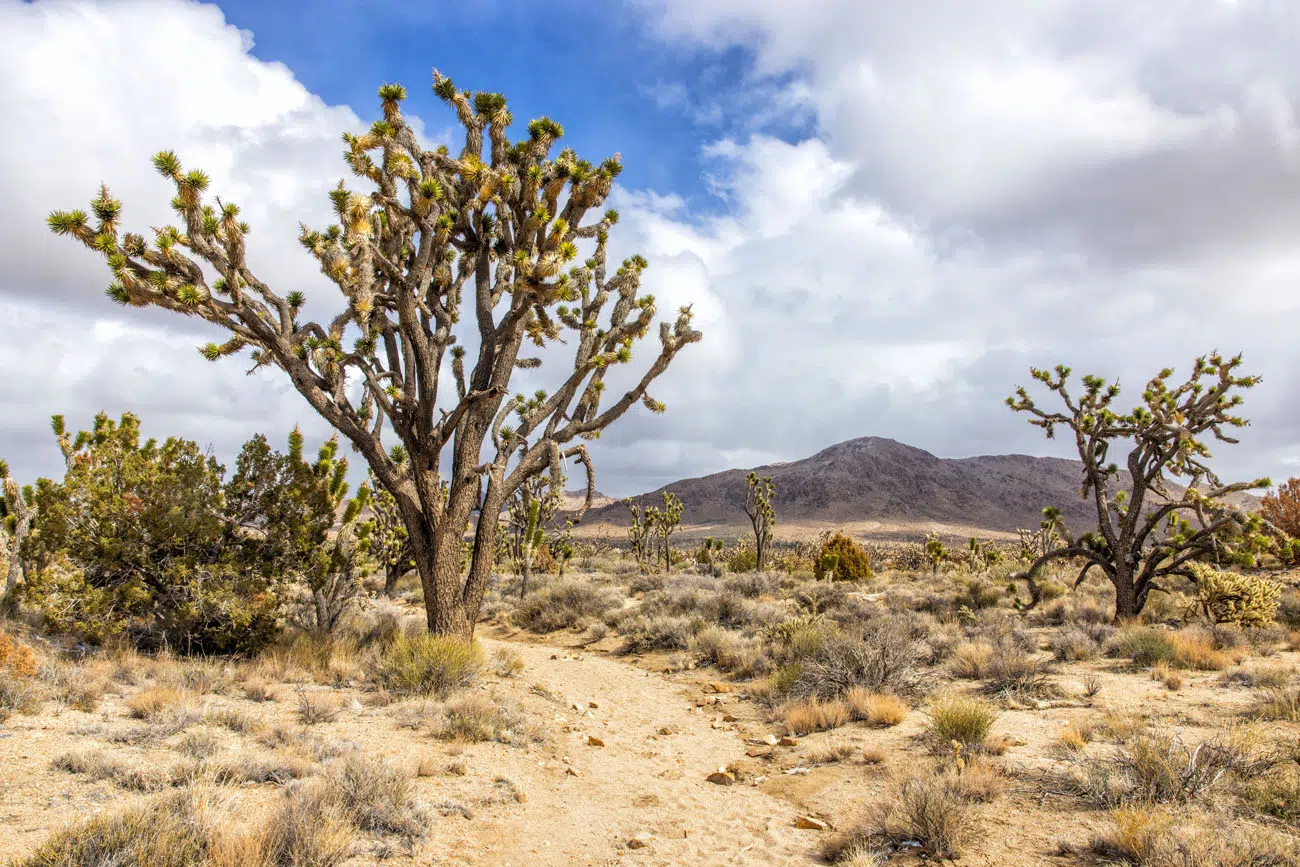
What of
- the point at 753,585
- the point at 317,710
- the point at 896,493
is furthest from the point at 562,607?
the point at 896,493

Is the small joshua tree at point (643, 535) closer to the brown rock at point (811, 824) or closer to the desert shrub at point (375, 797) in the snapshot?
the brown rock at point (811, 824)

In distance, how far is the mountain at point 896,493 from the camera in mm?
102562

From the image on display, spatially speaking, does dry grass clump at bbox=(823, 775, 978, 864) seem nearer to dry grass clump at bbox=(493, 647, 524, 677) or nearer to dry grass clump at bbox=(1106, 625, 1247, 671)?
dry grass clump at bbox=(493, 647, 524, 677)

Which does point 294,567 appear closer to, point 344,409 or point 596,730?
point 344,409

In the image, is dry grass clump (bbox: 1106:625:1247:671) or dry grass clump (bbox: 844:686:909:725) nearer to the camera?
dry grass clump (bbox: 844:686:909:725)

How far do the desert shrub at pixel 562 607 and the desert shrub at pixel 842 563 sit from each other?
31.9ft

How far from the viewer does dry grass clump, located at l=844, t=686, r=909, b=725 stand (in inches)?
324

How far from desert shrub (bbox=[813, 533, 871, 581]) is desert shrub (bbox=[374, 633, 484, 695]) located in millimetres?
17780

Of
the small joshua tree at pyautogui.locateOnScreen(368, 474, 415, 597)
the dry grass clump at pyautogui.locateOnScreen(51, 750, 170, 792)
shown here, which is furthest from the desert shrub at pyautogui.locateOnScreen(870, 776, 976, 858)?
the small joshua tree at pyautogui.locateOnScreen(368, 474, 415, 597)

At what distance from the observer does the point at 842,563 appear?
27.2m

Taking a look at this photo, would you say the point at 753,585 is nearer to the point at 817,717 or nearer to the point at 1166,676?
the point at 1166,676

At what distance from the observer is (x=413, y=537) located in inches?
418

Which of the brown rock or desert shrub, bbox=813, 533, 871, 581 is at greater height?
desert shrub, bbox=813, 533, 871, 581

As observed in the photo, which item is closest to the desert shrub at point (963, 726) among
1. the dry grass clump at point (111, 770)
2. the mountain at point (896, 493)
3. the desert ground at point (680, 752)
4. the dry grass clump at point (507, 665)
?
the desert ground at point (680, 752)
